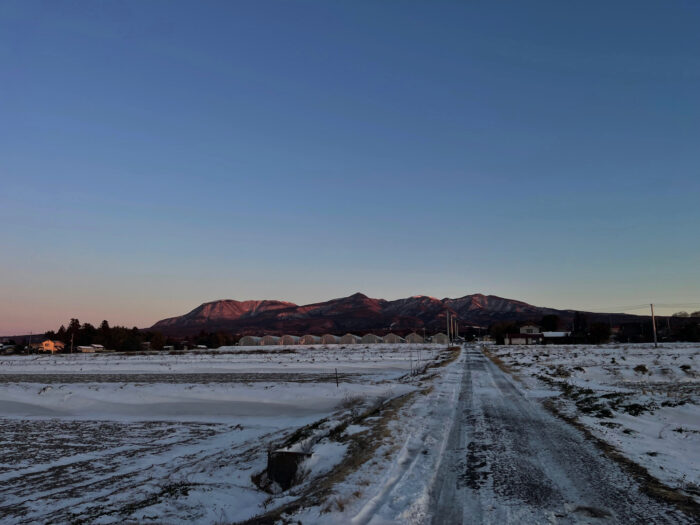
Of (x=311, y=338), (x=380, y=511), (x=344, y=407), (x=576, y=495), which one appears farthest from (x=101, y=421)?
(x=311, y=338)

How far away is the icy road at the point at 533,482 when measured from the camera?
258 inches

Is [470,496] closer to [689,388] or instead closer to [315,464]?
[315,464]

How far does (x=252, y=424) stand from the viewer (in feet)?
58.4

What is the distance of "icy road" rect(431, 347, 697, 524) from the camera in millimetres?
6551

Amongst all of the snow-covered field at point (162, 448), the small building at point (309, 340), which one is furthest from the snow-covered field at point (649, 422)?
the small building at point (309, 340)

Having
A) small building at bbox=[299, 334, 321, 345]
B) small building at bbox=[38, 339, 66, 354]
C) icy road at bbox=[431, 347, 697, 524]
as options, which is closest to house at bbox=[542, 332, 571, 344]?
small building at bbox=[299, 334, 321, 345]

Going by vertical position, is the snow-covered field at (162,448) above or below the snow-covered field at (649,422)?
below

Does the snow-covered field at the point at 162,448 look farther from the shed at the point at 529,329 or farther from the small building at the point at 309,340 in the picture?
the small building at the point at 309,340

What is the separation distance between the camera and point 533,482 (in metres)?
8.12

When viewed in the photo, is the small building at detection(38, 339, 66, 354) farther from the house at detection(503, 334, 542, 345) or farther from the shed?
the shed

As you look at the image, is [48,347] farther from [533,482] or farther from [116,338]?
[533,482]

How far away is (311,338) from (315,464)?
18632 centimetres

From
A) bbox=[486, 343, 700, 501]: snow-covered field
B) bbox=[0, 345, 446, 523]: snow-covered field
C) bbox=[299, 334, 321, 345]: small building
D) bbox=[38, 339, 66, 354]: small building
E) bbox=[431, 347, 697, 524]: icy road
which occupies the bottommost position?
bbox=[299, 334, 321, 345]: small building

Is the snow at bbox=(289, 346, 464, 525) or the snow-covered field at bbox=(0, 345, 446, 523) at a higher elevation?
the snow at bbox=(289, 346, 464, 525)
